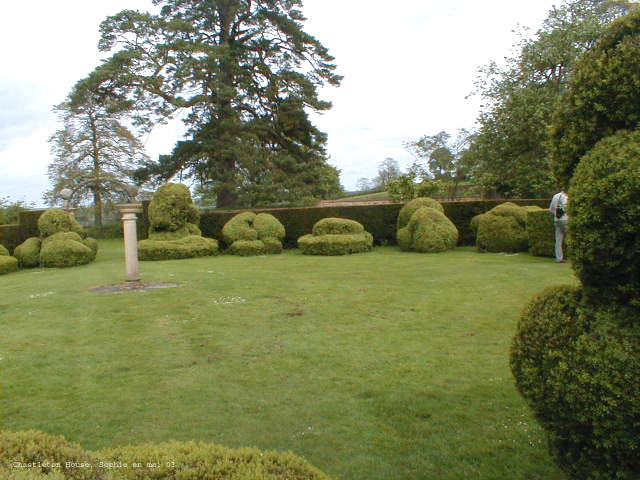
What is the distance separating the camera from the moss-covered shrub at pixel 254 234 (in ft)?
61.8

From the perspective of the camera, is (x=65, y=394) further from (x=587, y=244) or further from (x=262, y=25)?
(x=262, y=25)

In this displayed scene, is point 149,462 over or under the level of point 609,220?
under

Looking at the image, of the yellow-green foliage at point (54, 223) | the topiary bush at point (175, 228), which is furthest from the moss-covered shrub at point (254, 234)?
the yellow-green foliage at point (54, 223)

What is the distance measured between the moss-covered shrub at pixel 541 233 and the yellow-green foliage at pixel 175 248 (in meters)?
11.7

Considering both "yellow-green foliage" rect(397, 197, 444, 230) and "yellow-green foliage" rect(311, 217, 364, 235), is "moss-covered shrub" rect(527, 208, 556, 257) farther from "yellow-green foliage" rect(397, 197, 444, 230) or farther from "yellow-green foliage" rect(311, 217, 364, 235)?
"yellow-green foliage" rect(311, 217, 364, 235)

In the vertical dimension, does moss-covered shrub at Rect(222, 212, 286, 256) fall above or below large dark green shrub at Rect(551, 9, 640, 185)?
below

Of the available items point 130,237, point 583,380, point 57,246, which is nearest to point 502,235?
point 130,237

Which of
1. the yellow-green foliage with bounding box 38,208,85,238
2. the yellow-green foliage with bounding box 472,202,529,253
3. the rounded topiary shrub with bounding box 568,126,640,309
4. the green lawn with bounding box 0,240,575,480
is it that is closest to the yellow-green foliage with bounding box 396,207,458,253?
the yellow-green foliage with bounding box 472,202,529,253

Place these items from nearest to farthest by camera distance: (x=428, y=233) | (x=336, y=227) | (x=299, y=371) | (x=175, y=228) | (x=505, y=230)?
(x=299, y=371) → (x=505, y=230) → (x=428, y=233) → (x=336, y=227) → (x=175, y=228)

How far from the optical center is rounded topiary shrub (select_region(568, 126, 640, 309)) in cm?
252

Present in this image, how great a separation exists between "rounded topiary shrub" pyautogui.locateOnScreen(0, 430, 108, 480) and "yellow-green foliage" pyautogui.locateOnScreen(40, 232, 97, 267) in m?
16.2

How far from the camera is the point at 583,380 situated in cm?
256

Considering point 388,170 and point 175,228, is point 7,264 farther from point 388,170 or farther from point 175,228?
point 388,170

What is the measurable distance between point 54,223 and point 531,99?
2150 cm
